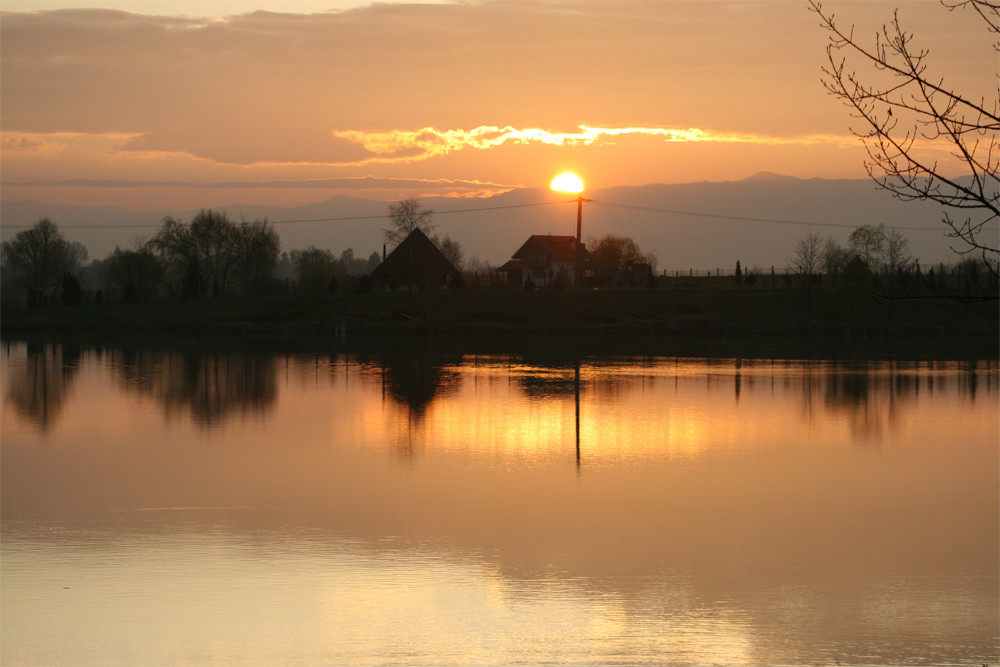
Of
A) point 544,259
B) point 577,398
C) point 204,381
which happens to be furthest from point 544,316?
point 544,259

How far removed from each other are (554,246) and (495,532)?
9843 centimetres

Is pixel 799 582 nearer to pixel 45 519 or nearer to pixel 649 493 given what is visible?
pixel 649 493

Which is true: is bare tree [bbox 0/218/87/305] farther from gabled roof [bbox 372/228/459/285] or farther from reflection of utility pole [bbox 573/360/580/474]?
reflection of utility pole [bbox 573/360/580/474]

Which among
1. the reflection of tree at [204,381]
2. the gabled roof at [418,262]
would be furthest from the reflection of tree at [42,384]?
the gabled roof at [418,262]

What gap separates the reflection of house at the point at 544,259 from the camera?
103 m

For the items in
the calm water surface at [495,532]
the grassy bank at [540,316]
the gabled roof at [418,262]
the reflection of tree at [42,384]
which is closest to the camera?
the calm water surface at [495,532]

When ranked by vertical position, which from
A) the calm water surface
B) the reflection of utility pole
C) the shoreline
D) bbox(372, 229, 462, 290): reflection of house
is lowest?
the calm water surface

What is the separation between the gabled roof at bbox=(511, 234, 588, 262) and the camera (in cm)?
10694

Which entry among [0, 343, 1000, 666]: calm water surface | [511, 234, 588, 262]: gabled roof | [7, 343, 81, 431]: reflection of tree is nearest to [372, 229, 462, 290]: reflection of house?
[511, 234, 588, 262]: gabled roof

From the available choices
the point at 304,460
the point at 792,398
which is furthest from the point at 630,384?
the point at 304,460

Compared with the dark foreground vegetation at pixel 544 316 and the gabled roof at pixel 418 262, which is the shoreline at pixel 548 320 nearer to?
the dark foreground vegetation at pixel 544 316

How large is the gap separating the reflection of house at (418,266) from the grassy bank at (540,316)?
62.2 ft

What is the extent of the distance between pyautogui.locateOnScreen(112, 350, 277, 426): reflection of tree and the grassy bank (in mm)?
21057

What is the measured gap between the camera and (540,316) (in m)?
63.7
